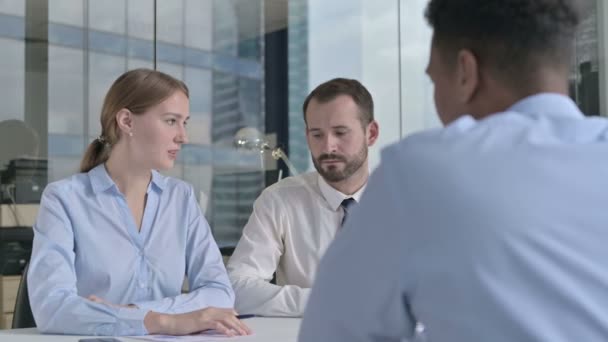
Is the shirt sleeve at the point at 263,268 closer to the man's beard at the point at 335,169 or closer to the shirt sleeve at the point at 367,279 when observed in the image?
the man's beard at the point at 335,169

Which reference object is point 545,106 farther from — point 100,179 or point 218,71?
point 218,71

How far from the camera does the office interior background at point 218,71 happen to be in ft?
14.2

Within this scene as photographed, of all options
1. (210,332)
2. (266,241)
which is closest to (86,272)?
(210,332)

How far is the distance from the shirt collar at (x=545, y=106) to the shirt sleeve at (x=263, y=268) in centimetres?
143

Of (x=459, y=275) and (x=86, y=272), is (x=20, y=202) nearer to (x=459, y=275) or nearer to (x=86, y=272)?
(x=86, y=272)

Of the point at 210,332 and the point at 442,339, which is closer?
the point at 442,339

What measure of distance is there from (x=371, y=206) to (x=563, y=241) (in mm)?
188

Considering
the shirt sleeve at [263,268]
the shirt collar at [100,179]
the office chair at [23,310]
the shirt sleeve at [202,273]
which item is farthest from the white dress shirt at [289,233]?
the office chair at [23,310]

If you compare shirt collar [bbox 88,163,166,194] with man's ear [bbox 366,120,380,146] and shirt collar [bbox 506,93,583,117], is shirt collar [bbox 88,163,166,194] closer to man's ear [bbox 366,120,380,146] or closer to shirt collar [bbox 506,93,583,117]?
man's ear [bbox 366,120,380,146]

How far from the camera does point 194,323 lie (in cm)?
181

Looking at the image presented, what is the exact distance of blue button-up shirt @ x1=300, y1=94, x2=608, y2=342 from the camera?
0.71 m

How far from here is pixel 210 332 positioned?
6.03 feet

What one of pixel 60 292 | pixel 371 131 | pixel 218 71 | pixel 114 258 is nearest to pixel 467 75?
pixel 60 292

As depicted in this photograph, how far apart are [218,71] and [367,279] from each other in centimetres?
486
